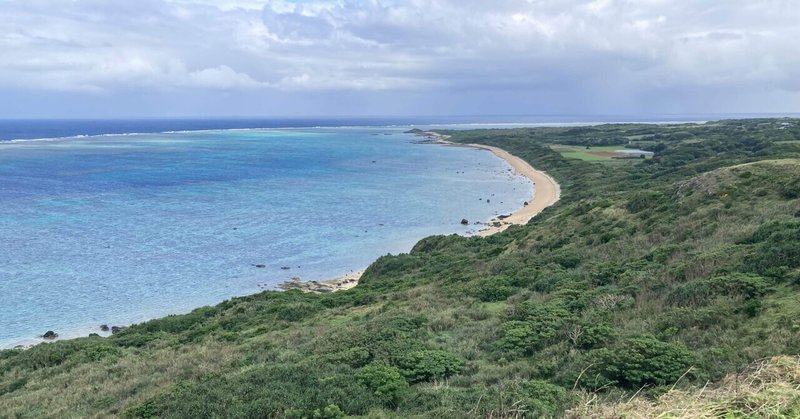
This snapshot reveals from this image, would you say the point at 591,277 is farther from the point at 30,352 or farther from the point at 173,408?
the point at 30,352

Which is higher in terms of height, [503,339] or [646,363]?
[646,363]

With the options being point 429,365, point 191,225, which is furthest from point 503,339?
point 191,225

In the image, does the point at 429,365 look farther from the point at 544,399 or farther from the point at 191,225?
the point at 191,225

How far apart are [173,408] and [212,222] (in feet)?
148

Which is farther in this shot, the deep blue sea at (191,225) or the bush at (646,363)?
the deep blue sea at (191,225)

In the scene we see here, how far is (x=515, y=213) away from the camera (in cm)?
5628

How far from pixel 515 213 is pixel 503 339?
147 ft

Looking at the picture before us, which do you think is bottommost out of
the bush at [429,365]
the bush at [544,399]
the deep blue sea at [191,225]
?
the deep blue sea at [191,225]

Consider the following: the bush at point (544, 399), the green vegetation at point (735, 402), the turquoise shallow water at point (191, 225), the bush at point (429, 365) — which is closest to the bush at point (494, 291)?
the bush at point (429, 365)

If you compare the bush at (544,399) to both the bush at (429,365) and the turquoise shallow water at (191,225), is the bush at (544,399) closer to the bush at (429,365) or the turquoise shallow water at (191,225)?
the bush at (429,365)

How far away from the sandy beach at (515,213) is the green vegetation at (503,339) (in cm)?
642

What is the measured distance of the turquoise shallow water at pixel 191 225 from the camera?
32.2 meters

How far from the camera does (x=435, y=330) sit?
596 inches

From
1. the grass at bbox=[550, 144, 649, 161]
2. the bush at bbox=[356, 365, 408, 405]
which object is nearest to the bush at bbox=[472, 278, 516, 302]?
the bush at bbox=[356, 365, 408, 405]
